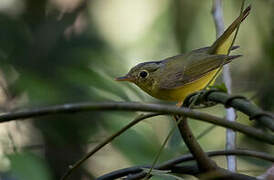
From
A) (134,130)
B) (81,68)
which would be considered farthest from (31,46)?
(134,130)

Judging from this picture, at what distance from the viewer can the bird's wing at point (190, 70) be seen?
282 centimetres

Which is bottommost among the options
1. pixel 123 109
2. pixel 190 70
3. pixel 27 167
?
pixel 27 167

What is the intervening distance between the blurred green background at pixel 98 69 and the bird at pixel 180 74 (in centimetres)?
11

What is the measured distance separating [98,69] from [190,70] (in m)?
0.74

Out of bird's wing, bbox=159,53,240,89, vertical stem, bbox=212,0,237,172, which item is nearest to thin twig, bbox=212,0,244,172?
vertical stem, bbox=212,0,237,172

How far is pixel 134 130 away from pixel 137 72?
945mm

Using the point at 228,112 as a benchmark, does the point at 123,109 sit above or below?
above

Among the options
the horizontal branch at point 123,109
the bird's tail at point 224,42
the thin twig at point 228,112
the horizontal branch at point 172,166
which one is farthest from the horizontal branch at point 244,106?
the bird's tail at point 224,42

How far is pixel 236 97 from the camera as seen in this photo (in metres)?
1.15

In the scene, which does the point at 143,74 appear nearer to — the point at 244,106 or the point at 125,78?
the point at 125,78

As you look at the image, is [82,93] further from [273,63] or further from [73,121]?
[273,63]

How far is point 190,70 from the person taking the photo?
9.71 ft

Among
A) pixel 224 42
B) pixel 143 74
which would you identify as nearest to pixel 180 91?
pixel 143 74

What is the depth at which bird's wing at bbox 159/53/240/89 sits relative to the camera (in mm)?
2816
